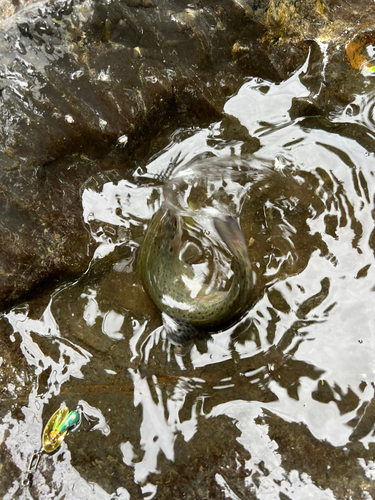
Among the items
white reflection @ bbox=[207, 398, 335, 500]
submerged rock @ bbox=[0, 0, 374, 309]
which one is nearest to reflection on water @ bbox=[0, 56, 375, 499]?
white reflection @ bbox=[207, 398, 335, 500]

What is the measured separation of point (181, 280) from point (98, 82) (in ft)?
5.98

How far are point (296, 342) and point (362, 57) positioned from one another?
2636 mm

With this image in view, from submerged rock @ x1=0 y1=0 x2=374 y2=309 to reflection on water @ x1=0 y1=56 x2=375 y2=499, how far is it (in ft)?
0.65

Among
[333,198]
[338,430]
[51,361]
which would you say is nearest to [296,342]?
[338,430]

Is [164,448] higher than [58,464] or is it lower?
higher

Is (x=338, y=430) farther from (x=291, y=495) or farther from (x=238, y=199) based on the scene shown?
(x=238, y=199)

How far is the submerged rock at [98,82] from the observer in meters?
2.77

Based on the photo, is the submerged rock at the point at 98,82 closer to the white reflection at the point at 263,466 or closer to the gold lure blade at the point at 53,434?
the gold lure blade at the point at 53,434

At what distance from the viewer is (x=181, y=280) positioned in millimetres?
3098

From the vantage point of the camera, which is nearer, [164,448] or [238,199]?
[164,448]

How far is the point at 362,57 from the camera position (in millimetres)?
3174

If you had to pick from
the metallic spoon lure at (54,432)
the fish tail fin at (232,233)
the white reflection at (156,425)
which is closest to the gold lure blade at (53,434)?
the metallic spoon lure at (54,432)

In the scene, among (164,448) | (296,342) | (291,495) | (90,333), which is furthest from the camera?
(90,333)

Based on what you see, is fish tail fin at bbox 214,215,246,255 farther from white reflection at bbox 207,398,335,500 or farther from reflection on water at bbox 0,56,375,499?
white reflection at bbox 207,398,335,500
